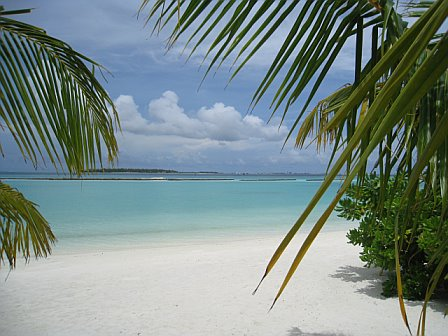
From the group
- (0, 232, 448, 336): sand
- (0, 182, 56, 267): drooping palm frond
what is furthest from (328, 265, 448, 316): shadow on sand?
(0, 182, 56, 267): drooping palm frond

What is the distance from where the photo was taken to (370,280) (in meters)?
5.52

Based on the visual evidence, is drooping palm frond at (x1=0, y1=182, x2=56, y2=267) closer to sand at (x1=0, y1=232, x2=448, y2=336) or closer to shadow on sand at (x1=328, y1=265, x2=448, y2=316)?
sand at (x1=0, y1=232, x2=448, y2=336)

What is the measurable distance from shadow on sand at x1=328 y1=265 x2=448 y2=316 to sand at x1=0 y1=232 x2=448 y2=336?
0.04 feet

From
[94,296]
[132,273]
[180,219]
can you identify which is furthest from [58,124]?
[180,219]

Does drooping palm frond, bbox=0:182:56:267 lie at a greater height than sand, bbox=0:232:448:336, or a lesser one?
greater

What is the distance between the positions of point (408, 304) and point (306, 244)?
15.6 ft

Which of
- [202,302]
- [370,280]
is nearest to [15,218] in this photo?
[202,302]

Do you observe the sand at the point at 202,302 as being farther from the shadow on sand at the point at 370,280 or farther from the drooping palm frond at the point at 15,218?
the drooping palm frond at the point at 15,218

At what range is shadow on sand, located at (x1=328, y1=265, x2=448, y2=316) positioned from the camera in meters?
4.55

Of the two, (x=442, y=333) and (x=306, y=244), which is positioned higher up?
(x=306, y=244)

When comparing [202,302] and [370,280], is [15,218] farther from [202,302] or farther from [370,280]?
[370,280]

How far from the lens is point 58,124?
66.8 inches

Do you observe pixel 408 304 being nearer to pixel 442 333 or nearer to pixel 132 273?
pixel 442 333

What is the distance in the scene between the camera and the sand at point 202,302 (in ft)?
13.4
